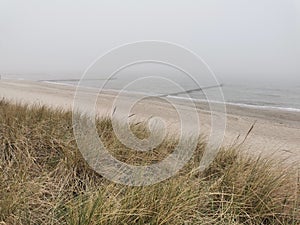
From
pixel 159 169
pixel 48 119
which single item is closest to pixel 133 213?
pixel 159 169

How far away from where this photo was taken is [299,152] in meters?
8.68

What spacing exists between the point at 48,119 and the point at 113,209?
9.85 ft

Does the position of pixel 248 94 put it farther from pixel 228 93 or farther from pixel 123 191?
pixel 123 191

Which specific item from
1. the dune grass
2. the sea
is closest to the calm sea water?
the sea

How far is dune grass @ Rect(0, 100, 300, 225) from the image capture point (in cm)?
228

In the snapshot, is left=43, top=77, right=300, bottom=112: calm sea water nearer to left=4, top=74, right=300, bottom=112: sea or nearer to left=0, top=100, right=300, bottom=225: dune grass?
left=4, top=74, right=300, bottom=112: sea

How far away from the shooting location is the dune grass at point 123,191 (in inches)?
89.8

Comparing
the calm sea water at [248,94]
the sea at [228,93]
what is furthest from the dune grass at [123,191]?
the calm sea water at [248,94]

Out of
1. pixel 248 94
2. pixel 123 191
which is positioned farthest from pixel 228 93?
pixel 123 191

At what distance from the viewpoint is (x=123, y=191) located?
9.00ft

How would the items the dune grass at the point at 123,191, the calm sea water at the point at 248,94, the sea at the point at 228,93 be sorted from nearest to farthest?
the dune grass at the point at 123,191 → the sea at the point at 228,93 → the calm sea water at the point at 248,94

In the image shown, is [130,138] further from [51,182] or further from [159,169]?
[51,182]

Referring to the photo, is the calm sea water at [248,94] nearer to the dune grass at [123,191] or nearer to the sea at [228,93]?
the sea at [228,93]

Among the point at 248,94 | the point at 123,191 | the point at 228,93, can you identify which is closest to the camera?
the point at 123,191
